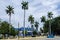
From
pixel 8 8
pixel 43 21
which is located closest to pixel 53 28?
pixel 43 21

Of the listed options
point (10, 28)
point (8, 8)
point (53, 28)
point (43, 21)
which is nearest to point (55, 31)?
point (53, 28)

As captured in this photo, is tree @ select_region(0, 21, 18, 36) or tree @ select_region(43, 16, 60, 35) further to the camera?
tree @ select_region(43, 16, 60, 35)

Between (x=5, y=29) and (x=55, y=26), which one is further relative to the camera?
(x=55, y=26)

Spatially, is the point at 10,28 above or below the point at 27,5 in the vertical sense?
below

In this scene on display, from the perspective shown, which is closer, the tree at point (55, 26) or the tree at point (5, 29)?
the tree at point (5, 29)

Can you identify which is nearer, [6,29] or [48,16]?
[6,29]

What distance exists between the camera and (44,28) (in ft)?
468

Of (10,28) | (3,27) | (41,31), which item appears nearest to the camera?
(3,27)

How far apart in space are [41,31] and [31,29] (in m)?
12.2

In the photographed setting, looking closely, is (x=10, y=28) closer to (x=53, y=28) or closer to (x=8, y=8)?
(x=8, y=8)

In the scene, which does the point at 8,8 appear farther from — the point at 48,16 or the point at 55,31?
the point at 55,31

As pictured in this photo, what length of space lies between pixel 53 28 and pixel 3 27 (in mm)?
46743

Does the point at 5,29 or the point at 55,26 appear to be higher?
the point at 55,26

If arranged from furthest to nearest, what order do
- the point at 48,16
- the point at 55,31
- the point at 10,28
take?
the point at 55,31 → the point at 48,16 → the point at 10,28
